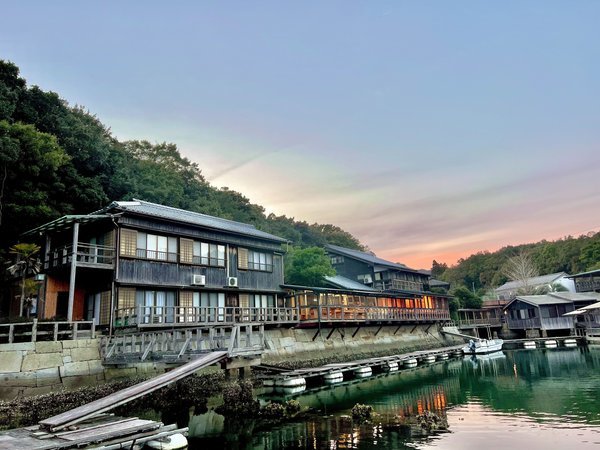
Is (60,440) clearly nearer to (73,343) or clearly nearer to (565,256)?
(73,343)

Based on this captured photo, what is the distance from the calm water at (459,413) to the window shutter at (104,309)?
843 cm

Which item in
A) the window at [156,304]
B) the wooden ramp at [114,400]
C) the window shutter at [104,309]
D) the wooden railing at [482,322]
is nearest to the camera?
the wooden ramp at [114,400]

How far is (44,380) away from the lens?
54.7 feet

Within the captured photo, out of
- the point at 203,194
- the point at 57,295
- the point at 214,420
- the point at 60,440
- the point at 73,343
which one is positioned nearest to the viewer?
the point at 60,440

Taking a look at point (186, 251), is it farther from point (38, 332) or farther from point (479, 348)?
point (479, 348)

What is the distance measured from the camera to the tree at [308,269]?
39688 millimetres

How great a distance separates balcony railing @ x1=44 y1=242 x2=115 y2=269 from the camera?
70.3 feet

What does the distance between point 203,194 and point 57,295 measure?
118 feet

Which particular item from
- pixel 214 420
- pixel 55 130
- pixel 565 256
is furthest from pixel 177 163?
pixel 565 256

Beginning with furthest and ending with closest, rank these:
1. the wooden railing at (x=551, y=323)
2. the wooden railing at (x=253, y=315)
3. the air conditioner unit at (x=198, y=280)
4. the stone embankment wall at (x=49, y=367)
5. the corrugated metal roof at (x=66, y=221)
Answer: the wooden railing at (x=551, y=323)
the air conditioner unit at (x=198, y=280)
the wooden railing at (x=253, y=315)
the corrugated metal roof at (x=66, y=221)
the stone embankment wall at (x=49, y=367)

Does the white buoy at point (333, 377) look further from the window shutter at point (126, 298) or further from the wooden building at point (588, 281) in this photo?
the wooden building at point (588, 281)

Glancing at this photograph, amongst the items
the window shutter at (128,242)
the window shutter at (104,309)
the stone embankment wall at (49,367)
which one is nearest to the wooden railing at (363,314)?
the window shutter at (128,242)

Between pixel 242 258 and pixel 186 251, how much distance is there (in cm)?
465

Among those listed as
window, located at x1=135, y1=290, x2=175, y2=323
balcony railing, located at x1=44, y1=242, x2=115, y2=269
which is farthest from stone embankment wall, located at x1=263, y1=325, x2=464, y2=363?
balcony railing, located at x1=44, y1=242, x2=115, y2=269
